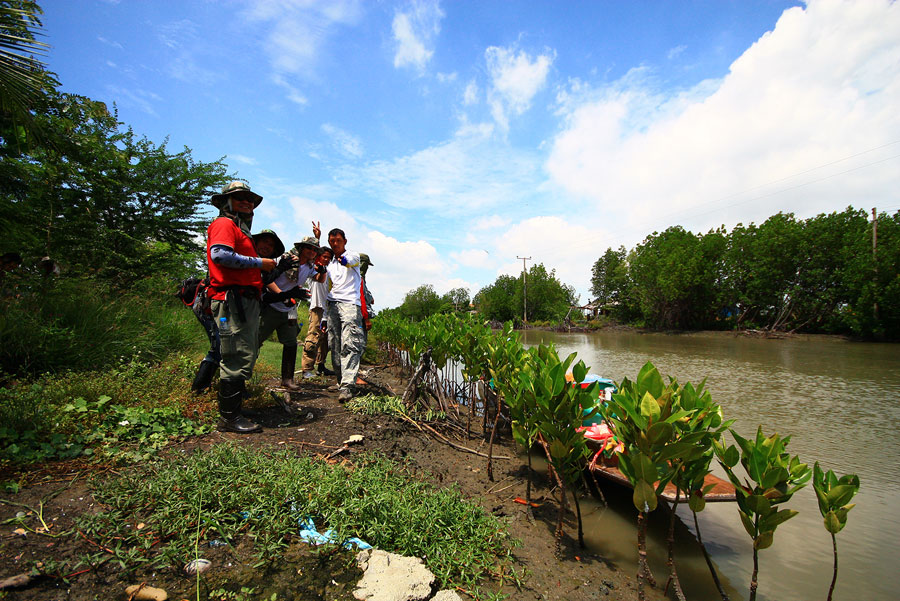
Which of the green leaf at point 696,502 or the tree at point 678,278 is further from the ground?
the tree at point 678,278

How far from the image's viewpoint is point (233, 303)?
11.2 feet

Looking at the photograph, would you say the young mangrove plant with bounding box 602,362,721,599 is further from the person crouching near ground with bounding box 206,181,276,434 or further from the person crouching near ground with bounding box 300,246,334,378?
the person crouching near ground with bounding box 300,246,334,378

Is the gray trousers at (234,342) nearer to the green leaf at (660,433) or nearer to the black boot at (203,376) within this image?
the black boot at (203,376)

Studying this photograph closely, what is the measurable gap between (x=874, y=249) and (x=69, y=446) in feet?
107

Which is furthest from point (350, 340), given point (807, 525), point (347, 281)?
point (807, 525)

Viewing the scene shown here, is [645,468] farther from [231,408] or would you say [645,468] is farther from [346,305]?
[346,305]

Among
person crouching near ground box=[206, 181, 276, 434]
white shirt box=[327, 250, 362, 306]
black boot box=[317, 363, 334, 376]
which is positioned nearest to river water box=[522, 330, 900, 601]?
white shirt box=[327, 250, 362, 306]

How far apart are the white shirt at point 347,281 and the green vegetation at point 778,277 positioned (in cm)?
2772

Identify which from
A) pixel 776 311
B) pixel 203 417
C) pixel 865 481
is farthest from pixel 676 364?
pixel 776 311

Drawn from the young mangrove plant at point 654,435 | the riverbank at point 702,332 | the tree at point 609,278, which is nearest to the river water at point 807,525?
the young mangrove plant at point 654,435

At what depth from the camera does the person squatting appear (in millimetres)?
3406

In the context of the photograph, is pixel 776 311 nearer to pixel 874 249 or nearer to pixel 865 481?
pixel 874 249

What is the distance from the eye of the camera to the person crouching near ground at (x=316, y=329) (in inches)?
242

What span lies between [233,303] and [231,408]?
97 cm
